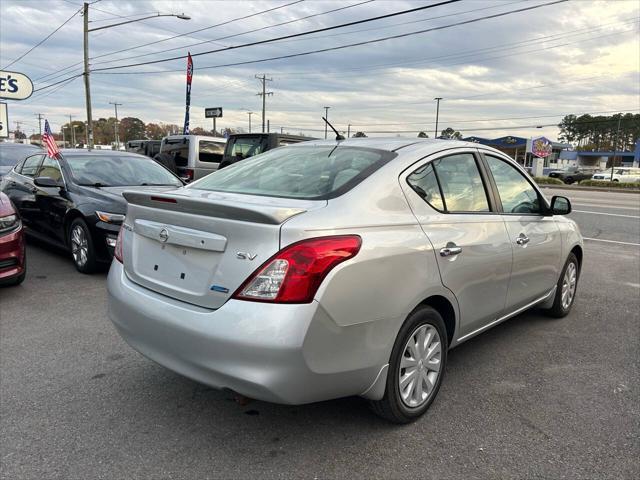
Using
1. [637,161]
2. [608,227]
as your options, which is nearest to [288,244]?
[608,227]

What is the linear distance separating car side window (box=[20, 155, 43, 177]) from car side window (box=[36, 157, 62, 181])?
21cm

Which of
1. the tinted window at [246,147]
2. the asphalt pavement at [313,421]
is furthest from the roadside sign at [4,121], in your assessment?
the asphalt pavement at [313,421]

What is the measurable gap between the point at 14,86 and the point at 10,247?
30.9 ft

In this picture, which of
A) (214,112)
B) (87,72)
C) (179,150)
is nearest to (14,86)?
(179,150)

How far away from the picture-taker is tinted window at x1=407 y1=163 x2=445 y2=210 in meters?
3.05

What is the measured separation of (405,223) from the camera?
2.81 metres

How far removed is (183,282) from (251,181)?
0.97 m

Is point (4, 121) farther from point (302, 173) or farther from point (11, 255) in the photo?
point (302, 173)

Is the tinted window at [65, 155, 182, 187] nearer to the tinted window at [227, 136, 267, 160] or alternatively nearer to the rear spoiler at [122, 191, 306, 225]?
the tinted window at [227, 136, 267, 160]

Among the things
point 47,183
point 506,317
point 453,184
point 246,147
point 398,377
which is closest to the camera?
point 398,377

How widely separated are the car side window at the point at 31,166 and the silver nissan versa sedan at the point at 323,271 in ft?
18.0

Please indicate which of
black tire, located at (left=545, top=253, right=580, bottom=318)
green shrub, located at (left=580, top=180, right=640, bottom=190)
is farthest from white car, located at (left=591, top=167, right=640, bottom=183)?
black tire, located at (left=545, top=253, right=580, bottom=318)

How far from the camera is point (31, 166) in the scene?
793 cm

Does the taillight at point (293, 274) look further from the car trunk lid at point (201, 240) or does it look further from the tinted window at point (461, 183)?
the tinted window at point (461, 183)
